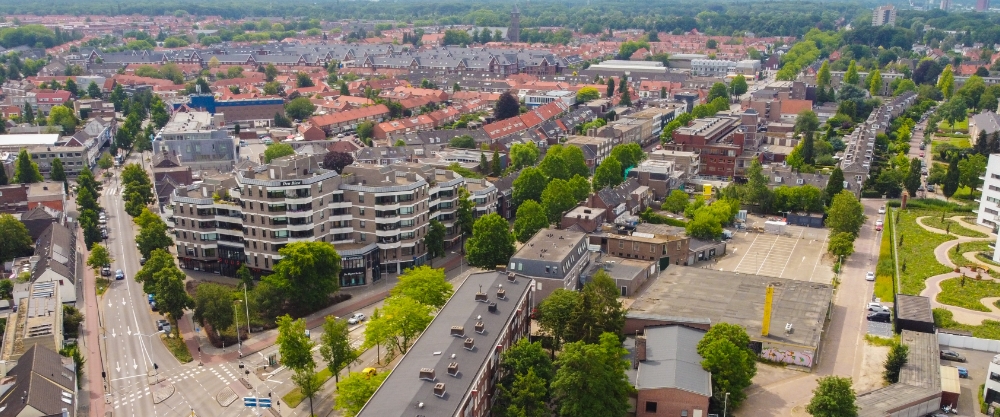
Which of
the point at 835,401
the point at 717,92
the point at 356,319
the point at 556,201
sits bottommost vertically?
the point at 356,319

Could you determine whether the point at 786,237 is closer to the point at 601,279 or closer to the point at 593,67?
the point at 601,279

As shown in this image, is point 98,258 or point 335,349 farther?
point 98,258

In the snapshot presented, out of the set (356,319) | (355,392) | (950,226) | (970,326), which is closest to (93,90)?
(356,319)

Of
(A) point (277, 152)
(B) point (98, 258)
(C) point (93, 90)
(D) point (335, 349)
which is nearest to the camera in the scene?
(D) point (335, 349)

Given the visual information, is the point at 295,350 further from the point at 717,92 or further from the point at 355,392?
the point at 717,92

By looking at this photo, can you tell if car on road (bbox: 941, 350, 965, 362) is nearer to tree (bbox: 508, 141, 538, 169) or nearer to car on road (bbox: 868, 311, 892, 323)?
car on road (bbox: 868, 311, 892, 323)

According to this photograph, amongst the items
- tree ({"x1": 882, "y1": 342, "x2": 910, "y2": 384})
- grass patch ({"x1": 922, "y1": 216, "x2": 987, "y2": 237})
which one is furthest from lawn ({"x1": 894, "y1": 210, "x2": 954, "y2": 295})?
tree ({"x1": 882, "y1": 342, "x2": 910, "y2": 384})

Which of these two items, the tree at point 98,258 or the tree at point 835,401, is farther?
the tree at point 98,258

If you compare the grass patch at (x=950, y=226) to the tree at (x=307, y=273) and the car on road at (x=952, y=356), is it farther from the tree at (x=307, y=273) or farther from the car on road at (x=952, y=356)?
the tree at (x=307, y=273)

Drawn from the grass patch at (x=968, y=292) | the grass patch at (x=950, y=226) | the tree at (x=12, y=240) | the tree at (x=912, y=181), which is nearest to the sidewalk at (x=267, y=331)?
the tree at (x=12, y=240)
